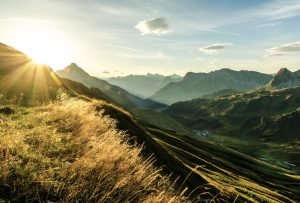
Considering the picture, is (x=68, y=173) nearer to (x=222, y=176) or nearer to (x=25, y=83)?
(x=222, y=176)

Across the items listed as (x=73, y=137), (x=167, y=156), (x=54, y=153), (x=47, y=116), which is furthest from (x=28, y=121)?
(x=167, y=156)

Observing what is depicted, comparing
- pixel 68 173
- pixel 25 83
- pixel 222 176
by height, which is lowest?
pixel 222 176

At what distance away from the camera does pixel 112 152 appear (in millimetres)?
12602

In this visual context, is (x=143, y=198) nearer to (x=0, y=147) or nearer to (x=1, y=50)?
(x=0, y=147)

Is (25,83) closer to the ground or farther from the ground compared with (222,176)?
farther from the ground

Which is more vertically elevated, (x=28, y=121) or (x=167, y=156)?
(x=28, y=121)

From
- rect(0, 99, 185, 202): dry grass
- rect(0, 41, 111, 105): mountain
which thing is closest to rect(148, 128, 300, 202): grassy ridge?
rect(0, 99, 185, 202): dry grass

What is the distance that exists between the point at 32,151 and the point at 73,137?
345 centimetres

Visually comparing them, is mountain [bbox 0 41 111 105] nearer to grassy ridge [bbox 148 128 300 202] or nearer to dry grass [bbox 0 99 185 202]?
grassy ridge [bbox 148 128 300 202]

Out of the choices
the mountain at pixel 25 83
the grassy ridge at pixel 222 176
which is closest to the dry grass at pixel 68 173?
the grassy ridge at pixel 222 176

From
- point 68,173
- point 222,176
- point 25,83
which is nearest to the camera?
point 68,173

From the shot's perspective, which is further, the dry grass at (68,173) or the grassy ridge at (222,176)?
the grassy ridge at (222,176)

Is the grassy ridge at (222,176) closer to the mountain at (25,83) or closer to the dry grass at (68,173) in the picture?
the dry grass at (68,173)

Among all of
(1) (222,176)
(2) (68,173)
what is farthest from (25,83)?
(2) (68,173)
